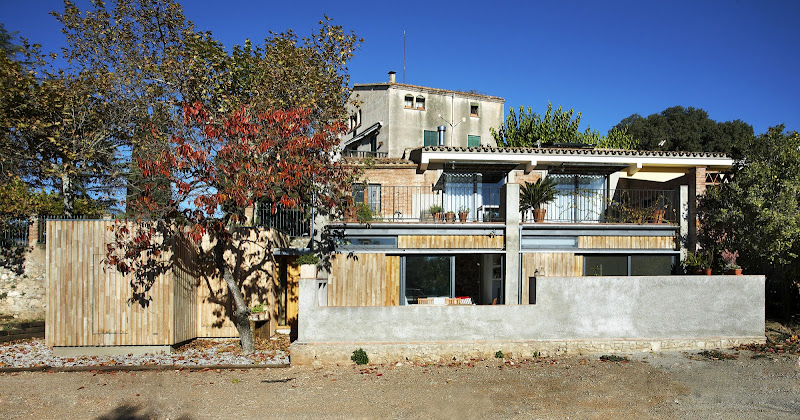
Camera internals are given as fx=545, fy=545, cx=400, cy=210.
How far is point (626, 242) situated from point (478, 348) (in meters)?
5.76

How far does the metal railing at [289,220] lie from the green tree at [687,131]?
1192 inches

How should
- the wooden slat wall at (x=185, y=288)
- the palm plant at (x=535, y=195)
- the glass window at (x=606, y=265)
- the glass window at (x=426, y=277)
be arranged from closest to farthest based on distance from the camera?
1. the wooden slat wall at (x=185, y=288)
2. the glass window at (x=426, y=277)
3. the glass window at (x=606, y=265)
4. the palm plant at (x=535, y=195)

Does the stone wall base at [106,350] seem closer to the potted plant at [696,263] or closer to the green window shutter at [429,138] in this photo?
the potted plant at [696,263]

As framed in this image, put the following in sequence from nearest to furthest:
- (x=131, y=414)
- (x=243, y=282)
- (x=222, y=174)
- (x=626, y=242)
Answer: (x=131, y=414), (x=222, y=174), (x=243, y=282), (x=626, y=242)

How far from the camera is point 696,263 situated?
45.9 feet

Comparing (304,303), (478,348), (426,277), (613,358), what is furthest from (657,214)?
(304,303)

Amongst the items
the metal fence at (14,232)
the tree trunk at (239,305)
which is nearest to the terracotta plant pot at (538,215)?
the tree trunk at (239,305)

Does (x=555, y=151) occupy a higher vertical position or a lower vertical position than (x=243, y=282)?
higher

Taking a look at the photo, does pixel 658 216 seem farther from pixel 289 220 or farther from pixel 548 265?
pixel 289 220

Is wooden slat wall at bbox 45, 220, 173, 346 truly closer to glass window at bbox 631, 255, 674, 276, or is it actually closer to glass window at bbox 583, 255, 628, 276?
glass window at bbox 583, 255, 628, 276

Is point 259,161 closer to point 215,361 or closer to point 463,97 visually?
point 215,361

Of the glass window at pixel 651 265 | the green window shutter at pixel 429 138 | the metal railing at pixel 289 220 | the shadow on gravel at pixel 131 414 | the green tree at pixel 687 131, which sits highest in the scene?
the green tree at pixel 687 131

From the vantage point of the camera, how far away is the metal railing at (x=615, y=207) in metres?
15.1

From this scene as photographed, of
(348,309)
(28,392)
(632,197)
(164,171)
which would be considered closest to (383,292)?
(348,309)
